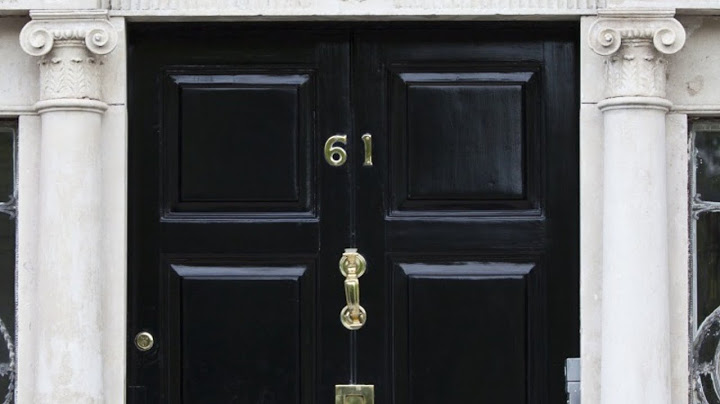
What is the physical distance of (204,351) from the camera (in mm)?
6445

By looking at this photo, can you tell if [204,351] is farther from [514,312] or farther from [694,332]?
[694,332]

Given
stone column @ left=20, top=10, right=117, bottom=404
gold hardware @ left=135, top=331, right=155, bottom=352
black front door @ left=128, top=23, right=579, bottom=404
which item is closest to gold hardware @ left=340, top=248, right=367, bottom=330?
black front door @ left=128, top=23, right=579, bottom=404

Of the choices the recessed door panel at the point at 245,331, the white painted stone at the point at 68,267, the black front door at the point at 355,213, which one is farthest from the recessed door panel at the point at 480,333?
the white painted stone at the point at 68,267

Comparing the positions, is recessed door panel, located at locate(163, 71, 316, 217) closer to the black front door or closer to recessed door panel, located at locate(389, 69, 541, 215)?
the black front door

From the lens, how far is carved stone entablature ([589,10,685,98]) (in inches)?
241

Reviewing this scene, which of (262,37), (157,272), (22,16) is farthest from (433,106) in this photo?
(22,16)

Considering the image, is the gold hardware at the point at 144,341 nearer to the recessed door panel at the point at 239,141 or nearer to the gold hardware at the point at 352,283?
the recessed door panel at the point at 239,141

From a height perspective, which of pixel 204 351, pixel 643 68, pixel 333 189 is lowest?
pixel 204 351

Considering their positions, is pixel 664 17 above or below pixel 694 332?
above

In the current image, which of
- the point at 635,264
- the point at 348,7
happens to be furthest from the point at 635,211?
the point at 348,7

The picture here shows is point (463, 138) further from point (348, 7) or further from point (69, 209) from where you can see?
point (69, 209)

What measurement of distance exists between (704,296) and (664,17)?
1183 mm

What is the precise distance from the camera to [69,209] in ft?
20.2

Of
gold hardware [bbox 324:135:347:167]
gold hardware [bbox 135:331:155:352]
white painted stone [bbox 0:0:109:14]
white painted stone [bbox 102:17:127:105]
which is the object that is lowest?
gold hardware [bbox 135:331:155:352]
